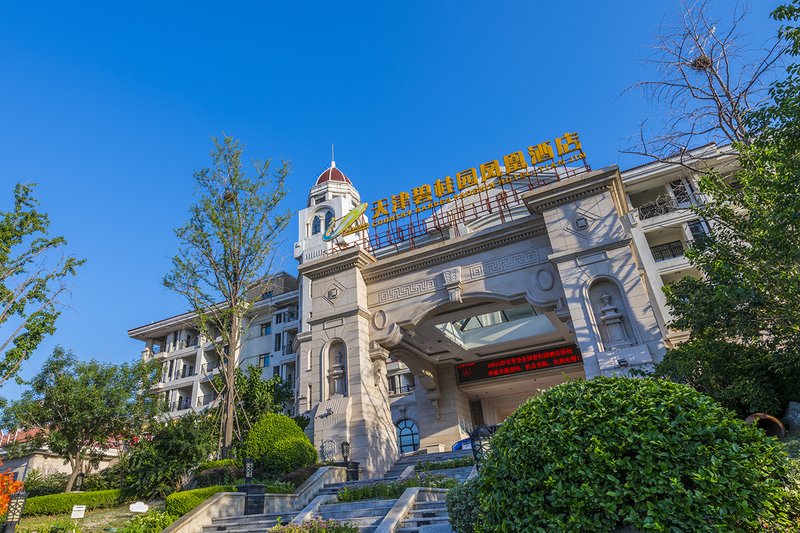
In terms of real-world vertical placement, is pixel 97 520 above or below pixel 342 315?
below

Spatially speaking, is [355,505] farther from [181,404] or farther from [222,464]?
[181,404]

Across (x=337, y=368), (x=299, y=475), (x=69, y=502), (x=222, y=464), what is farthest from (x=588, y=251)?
(x=69, y=502)

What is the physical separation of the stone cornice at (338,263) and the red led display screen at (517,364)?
769cm

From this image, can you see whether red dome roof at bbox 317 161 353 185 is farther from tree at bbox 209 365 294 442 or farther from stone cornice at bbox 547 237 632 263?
stone cornice at bbox 547 237 632 263

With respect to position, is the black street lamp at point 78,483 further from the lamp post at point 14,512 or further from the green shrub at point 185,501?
the green shrub at point 185,501

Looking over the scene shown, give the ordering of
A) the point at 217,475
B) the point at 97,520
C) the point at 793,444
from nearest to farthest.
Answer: the point at 793,444, the point at 97,520, the point at 217,475

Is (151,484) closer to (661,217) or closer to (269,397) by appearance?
(269,397)

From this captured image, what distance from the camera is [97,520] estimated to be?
33.1ft

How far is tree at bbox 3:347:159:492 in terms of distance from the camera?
18.0 meters

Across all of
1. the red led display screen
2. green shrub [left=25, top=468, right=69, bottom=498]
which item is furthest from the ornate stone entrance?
green shrub [left=25, top=468, right=69, bottom=498]

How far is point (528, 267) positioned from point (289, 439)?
7673 millimetres

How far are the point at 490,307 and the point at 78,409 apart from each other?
16676 mm

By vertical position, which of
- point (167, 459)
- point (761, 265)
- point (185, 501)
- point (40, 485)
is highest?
point (761, 265)

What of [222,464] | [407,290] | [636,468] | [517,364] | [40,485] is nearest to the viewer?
[636,468]
